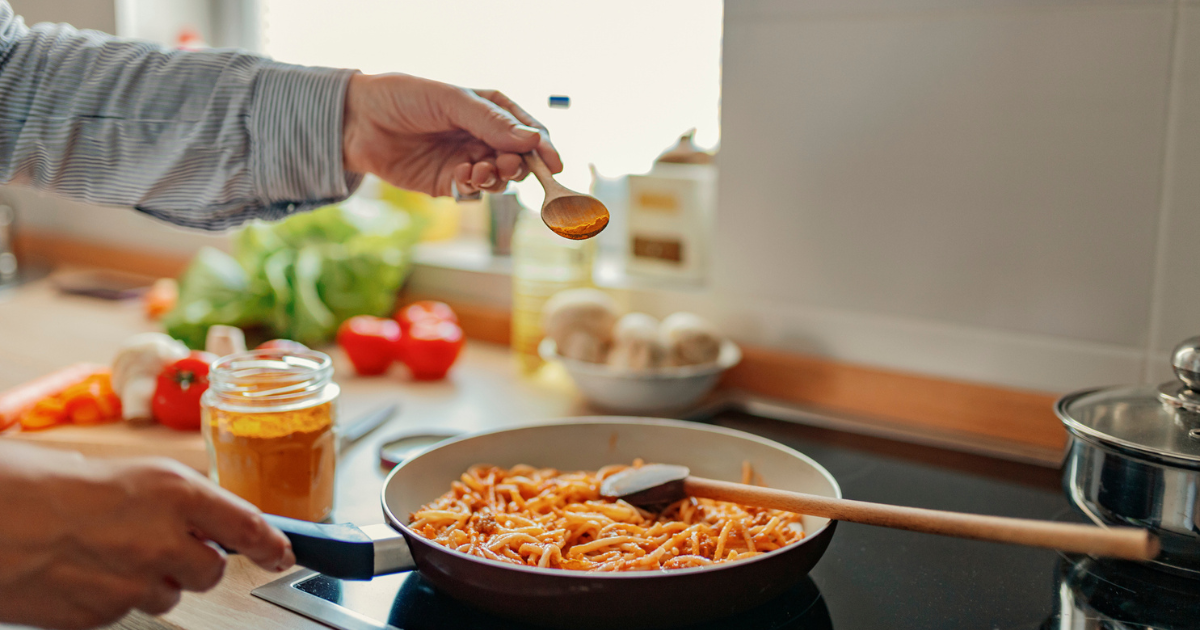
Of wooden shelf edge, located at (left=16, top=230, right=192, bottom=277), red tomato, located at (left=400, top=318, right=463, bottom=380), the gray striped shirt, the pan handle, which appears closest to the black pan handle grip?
the pan handle

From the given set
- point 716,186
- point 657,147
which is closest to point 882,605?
point 716,186

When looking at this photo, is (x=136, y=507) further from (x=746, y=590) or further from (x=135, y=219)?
(x=135, y=219)

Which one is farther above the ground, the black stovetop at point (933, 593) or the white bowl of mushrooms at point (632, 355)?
the white bowl of mushrooms at point (632, 355)

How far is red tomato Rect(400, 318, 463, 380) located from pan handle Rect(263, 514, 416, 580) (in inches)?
28.5

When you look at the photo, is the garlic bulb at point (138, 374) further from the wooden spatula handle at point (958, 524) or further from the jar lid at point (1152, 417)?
the jar lid at point (1152, 417)

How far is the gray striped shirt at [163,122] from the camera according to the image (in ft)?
3.40

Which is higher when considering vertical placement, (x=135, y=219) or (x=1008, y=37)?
(x=1008, y=37)

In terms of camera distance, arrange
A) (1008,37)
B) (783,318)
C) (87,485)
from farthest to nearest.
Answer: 1. (783,318)
2. (1008,37)
3. (87,485)

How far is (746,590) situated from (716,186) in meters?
0.82

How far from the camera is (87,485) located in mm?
546

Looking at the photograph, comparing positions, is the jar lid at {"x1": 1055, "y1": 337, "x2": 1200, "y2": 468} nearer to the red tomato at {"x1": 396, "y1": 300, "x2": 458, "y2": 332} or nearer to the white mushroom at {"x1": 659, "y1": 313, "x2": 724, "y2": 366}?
the white mushroom at {"x1": 659, "y1": 313, "x2": 724, "y2": 366}

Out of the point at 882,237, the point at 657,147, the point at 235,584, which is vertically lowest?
the point at 235,584

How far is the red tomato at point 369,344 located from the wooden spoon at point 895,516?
2.35 feet

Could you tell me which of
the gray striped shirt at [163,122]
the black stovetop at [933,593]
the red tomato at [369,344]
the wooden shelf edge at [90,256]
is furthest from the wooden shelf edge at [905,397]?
the wooden shelf edge at [90,256]
